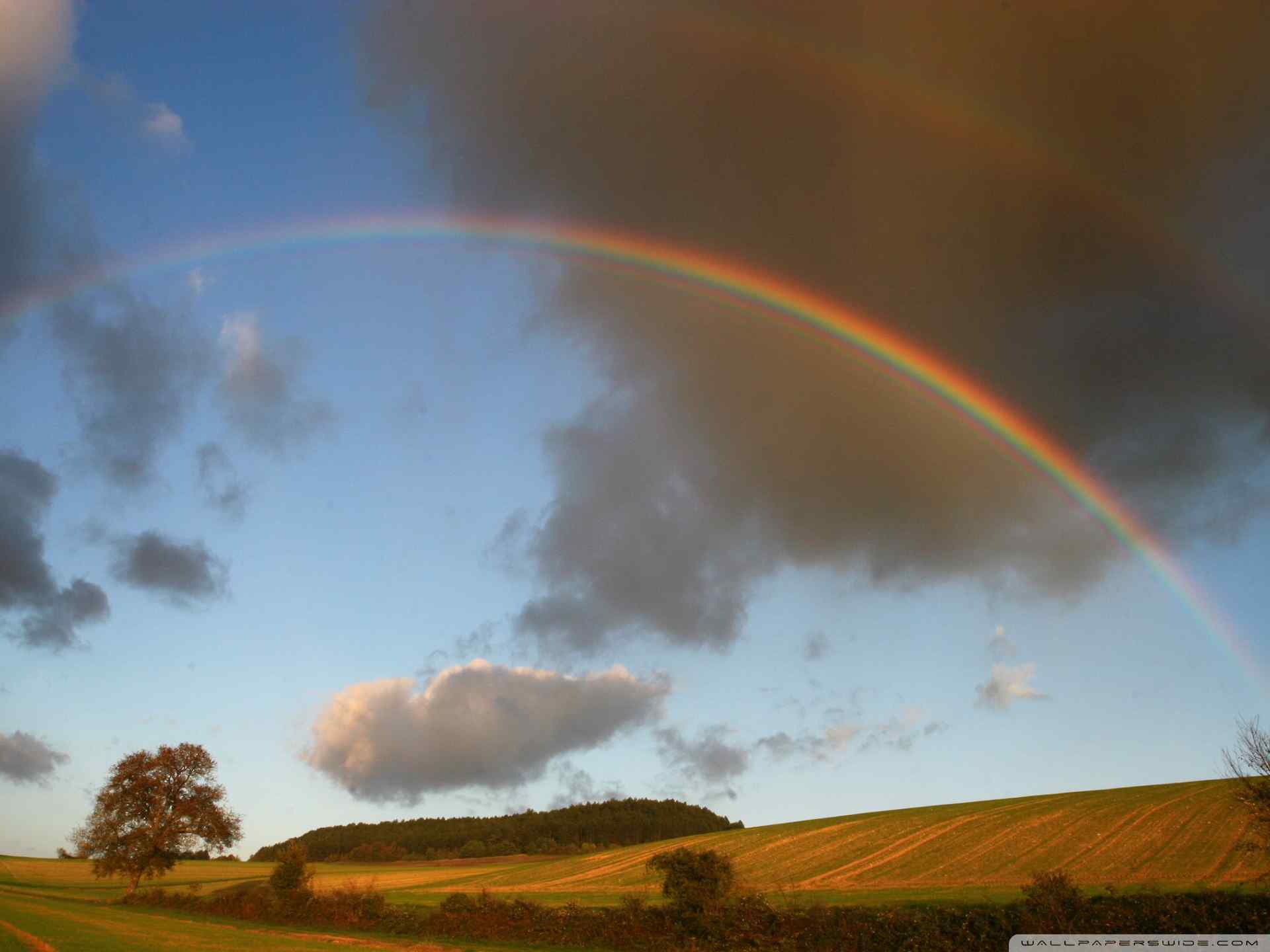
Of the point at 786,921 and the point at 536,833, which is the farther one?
the point at 536,833

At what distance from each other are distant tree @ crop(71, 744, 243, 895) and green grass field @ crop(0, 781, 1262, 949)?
4.43 meters

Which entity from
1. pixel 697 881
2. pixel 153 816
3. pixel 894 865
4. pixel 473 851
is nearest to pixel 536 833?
pixel 473 851

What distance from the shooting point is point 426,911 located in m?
50.6

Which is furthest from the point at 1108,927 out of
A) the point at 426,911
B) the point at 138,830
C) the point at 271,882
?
the point at 138,830

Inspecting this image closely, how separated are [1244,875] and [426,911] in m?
42.9

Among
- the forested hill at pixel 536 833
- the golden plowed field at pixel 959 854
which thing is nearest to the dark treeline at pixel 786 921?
the golden plowed field at pixel 959 854

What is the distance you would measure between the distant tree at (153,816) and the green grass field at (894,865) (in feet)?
14.5

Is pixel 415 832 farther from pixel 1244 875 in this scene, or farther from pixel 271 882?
pixel 1244 875

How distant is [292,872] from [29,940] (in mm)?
35705

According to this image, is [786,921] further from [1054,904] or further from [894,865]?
[894,865]

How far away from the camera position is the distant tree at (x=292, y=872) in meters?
56.0

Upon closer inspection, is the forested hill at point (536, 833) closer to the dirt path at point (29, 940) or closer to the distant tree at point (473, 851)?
the distant tree at point (473, 851)

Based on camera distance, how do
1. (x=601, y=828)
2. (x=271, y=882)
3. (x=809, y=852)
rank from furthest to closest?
1. (x=601, y=828)
2. (x=809, y=852)
3. (x=271, y=882)

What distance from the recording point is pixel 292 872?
186ft
